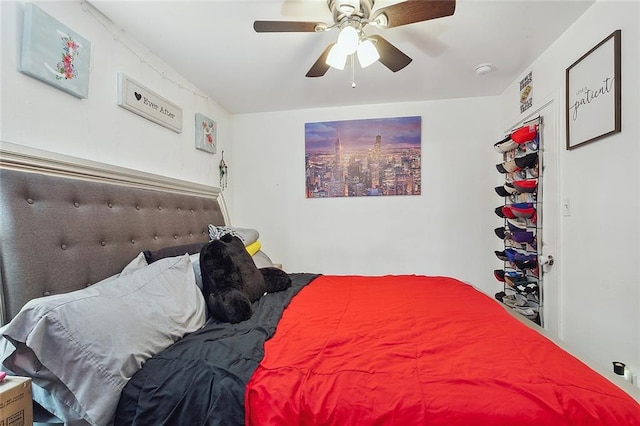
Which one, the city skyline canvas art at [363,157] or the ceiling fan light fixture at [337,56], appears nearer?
the ceiling fan light fixture at [337,56]

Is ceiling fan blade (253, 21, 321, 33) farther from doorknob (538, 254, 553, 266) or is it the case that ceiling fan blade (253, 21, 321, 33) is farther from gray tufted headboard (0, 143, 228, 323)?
doorknob (538, 254, 553, 266)

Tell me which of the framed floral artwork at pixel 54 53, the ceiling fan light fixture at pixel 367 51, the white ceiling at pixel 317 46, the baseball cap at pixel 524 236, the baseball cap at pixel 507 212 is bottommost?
the baseball cap at pixel 524 236

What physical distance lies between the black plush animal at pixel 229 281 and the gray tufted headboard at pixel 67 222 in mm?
433

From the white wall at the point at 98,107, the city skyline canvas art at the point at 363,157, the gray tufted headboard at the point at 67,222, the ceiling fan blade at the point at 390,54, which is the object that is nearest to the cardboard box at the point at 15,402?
the gray tufted headboard at the point at 67,222

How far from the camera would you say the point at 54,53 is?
137 cm

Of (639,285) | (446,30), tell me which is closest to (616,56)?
(446,30)

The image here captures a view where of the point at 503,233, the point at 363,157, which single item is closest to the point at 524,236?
the point at 503,233

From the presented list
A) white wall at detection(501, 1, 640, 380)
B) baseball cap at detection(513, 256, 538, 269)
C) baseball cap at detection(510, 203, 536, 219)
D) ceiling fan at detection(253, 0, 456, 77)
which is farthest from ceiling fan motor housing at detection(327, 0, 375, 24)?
baseball cap at detection(513, 256, 538, 269)

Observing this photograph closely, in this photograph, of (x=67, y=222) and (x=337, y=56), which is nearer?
(x=67, y=222)

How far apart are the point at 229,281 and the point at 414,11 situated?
156 centimetres

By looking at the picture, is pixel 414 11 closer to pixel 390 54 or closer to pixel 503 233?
pixel 390 54

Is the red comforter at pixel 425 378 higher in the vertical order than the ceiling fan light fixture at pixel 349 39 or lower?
lower

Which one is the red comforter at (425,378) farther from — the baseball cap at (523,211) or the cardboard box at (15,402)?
the baseball cap at (523,211)

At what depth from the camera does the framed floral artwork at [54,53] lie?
1.27 meters
